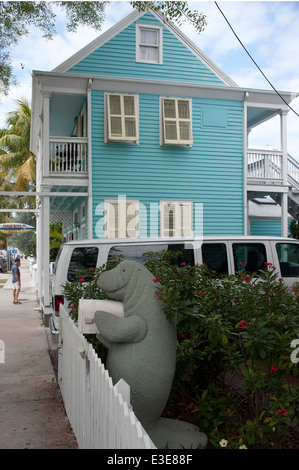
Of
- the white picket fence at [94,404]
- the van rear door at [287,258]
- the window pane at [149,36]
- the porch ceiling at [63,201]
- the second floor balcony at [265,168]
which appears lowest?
the white picket fence at [94,404]

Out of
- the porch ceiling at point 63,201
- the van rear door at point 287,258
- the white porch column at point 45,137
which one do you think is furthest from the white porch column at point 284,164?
the white porch column at point 45,137

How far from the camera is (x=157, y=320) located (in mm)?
3314

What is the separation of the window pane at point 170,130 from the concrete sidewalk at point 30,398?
6.39 m

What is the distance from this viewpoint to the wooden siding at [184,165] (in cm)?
1197

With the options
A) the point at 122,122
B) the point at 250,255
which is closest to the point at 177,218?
the point at 122,122

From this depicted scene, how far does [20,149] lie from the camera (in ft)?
96.9

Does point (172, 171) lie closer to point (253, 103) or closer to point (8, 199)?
point (253, 103)

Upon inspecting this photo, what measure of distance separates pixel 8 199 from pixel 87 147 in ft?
118

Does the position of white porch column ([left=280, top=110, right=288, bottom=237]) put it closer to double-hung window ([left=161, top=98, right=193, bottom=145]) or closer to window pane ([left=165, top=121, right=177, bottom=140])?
double-hung window ([left=161, top=98, right=193, bottom=145])

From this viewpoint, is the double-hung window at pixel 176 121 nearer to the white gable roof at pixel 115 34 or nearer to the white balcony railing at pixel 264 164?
the white gable roof at pixel 115 34

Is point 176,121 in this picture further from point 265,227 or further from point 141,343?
point 141,343

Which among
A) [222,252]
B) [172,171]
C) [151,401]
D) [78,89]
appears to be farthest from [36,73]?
[151,401]

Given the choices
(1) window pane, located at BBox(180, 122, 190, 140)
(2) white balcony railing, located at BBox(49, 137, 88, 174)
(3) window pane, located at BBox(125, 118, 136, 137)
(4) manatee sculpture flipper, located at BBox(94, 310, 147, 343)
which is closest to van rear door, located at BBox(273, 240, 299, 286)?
(4) manatee sculpture flipper, located at BBox(94, 310, 147, 343)

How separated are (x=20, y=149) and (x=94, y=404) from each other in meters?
28.7
